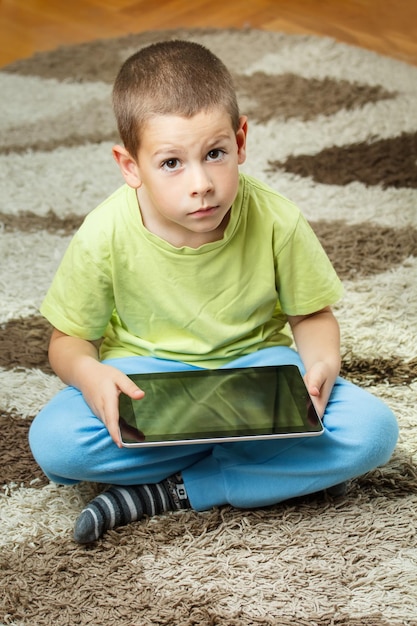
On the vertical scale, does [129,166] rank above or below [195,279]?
above

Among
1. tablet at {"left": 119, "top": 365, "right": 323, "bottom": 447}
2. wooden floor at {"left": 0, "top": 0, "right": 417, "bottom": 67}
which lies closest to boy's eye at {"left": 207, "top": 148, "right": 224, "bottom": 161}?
tablet at {"left": 119, "top": 365, "right": 323, "bottom": 447}

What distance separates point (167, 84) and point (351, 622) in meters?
0.54

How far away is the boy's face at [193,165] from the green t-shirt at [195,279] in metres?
0.07

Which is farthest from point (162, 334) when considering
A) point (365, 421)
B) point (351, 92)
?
point (351, 92)

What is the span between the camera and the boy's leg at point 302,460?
958mm

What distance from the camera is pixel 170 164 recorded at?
2.97ft

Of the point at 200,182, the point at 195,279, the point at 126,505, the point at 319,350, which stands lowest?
the point at 126,505

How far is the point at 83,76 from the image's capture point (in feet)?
6.74

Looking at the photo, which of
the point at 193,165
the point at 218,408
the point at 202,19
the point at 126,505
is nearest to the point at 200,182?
the point at 193,165

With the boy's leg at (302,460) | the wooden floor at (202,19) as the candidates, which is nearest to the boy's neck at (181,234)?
the boy's leg at (302,460)

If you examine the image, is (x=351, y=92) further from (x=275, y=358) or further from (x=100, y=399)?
(x=100, y=399)

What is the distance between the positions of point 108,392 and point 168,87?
31 cm

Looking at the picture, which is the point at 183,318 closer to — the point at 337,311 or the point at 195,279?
the point at 195,279

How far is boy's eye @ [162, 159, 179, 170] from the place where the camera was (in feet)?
2.96
